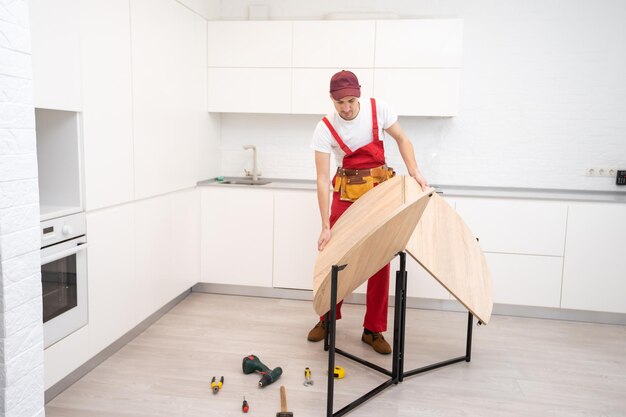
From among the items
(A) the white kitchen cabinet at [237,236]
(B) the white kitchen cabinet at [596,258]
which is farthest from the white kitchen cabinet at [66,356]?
(B) the white kitchen cabinet at [596,258]

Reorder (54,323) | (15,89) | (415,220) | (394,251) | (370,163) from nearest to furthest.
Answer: (15,89) < (415,220) < (394,251) < (54,323) < (370,163)

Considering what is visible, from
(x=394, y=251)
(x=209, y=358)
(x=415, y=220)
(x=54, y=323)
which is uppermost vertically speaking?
(x=415, y=220)

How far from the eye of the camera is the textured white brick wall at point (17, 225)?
161 centimetres

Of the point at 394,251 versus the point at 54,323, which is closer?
the point at 394,251

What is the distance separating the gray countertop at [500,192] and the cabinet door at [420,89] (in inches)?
25.2

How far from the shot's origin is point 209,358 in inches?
120

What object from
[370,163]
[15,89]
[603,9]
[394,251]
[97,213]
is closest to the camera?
[15,89]

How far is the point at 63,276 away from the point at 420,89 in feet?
9.35

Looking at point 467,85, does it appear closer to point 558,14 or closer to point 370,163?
point 558,14

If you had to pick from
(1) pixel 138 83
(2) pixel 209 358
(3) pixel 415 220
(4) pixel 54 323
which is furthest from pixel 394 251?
(1) pixel 138 83

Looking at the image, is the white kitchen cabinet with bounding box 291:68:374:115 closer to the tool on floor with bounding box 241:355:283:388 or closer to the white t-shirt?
the white t-shirt

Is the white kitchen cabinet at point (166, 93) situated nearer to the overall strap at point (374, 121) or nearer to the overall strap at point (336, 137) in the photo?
the overall strap at point (336, 137)

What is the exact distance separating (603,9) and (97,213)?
3985mm

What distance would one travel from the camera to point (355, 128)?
2.98 metres
